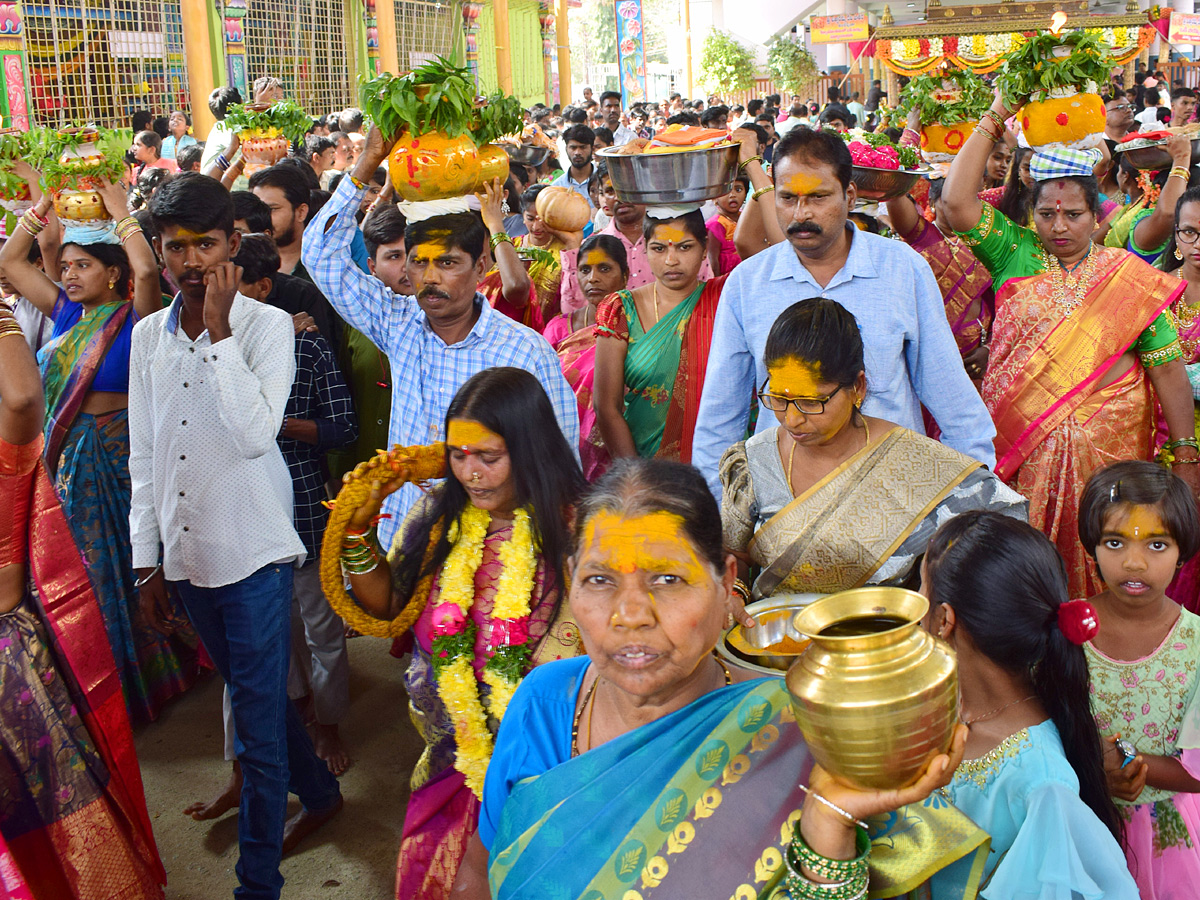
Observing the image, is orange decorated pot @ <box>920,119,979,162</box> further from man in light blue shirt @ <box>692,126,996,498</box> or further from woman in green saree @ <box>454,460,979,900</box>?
woman in green saree @ <box>454,460,979,900</box>

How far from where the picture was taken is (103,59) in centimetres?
1262

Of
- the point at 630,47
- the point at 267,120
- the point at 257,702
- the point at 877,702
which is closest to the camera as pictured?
the point at 877,702

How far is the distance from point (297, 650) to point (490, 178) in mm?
1803

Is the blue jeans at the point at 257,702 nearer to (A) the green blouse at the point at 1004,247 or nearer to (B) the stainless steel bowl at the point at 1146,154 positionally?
(A) the green blouse at the point at 1004,247

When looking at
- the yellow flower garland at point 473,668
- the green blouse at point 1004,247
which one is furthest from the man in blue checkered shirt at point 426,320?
the green blouse at point 1004,247

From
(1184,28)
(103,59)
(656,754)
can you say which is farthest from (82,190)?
(1184,28)

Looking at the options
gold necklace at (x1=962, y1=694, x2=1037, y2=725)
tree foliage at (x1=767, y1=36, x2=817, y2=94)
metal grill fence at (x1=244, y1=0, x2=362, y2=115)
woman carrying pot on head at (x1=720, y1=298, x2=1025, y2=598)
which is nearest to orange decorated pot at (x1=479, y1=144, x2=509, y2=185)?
woman carrying pot on head at (x1=720, y1=298, x2=1025, y2=598)

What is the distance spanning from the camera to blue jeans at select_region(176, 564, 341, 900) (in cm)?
272

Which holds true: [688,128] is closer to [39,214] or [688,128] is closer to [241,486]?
[241,486]

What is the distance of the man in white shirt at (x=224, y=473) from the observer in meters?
2.68

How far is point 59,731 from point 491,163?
2075 millimetres

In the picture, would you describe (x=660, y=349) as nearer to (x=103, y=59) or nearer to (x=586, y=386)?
(x=586, y=386)

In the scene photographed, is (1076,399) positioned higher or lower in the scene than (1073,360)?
lower

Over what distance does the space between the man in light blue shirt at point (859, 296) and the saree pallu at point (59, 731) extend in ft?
5.36
